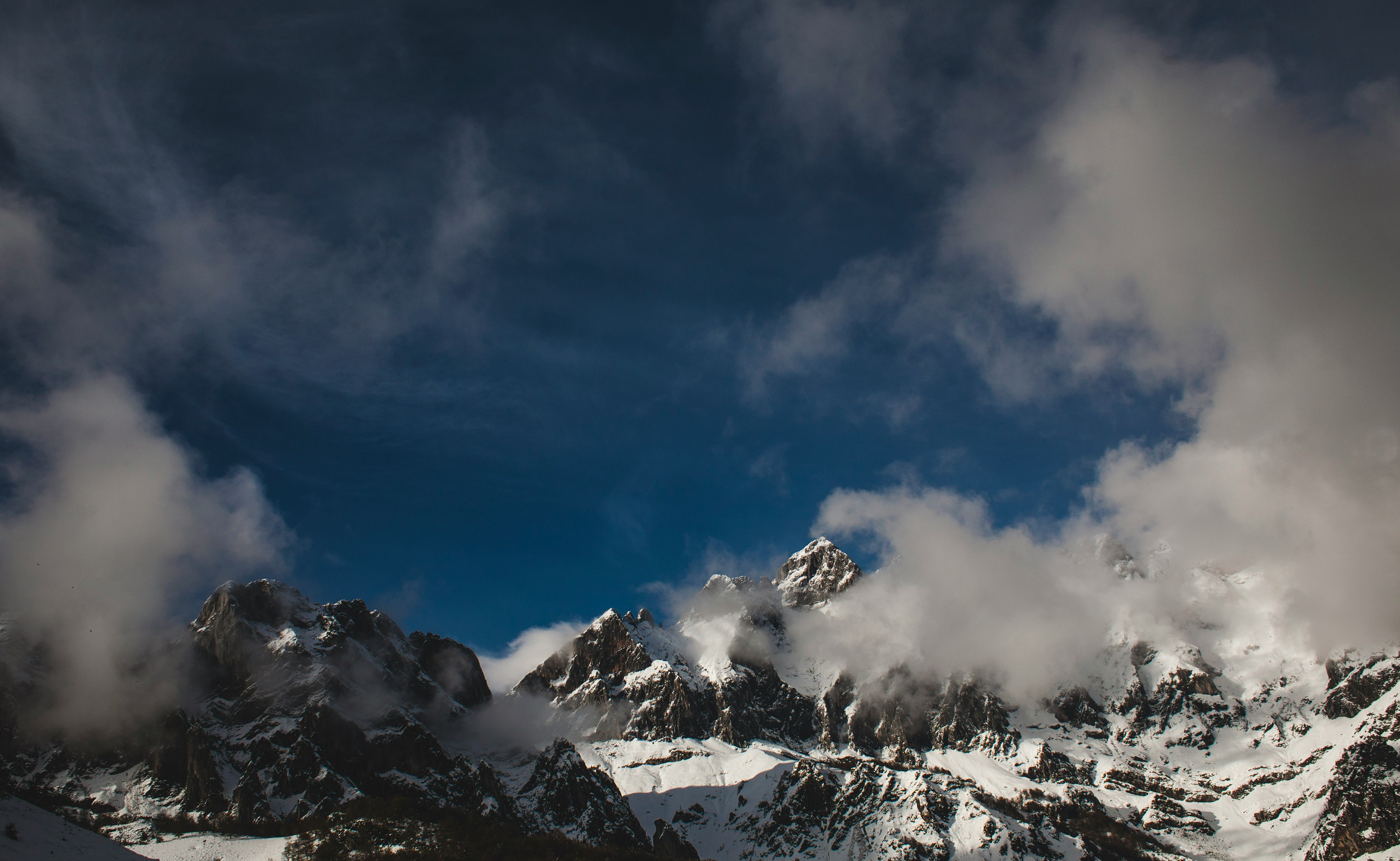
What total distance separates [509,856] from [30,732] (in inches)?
5509

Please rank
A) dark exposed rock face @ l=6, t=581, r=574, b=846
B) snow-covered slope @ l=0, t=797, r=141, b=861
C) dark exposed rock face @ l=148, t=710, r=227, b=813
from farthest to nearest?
dark exposed rock face @ l=6, t=581, r=574, b=846, dark exposed rock face @ l=148, t=710, r=227, b=813, snow-covered slope @ l=0, t=797, r=141, b=861

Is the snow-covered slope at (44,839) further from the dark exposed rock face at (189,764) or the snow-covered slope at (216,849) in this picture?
the dark exposed rock face at (189,764)

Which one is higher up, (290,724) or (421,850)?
(290,724)

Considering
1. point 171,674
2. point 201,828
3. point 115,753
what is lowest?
point 201,828

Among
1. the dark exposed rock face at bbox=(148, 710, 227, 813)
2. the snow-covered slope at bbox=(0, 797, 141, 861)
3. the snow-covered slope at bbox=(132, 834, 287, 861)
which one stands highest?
the dark exposed rock face at bbox=(148, 710, 227, 813)

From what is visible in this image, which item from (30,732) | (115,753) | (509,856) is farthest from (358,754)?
(509,856)

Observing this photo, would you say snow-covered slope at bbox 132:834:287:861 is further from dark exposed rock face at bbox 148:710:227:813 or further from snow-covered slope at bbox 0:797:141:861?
snow-covered slope at bbox 0:797:141:861

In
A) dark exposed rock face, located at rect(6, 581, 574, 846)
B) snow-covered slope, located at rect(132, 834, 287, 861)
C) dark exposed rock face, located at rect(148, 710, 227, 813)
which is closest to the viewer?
snow-covered slope, located at rect(132, 834, 287, 861)

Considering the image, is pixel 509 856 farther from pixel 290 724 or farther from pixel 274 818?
pixel 290 724

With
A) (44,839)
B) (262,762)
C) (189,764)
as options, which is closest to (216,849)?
(262,762)

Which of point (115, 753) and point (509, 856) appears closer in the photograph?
point (509, 856)

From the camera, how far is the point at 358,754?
18575 centimetres

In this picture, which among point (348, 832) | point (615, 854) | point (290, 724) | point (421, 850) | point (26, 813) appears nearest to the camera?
point (26, 813)

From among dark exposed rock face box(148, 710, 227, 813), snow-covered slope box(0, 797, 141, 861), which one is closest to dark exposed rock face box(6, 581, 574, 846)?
dark exposed rock face box(148, 710, 227, 813)
